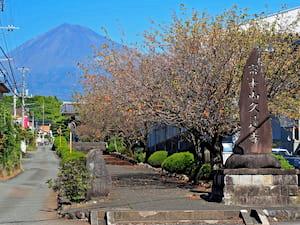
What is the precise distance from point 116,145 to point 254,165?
147 ft

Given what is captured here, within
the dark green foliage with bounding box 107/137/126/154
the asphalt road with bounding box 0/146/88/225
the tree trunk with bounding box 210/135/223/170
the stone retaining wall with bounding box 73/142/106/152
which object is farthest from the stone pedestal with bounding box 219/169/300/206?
the stone retaining wall with bounding box 73/142/106/152

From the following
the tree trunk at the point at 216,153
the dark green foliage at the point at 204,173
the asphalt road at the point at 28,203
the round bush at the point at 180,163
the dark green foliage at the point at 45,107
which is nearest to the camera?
the asphalt road at the point at 28,203

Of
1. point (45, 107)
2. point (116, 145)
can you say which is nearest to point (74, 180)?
point (116, 145)

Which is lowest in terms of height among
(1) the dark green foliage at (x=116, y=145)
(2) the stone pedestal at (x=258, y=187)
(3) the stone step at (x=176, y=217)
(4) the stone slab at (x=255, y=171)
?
(3) the stone step at (x=176, y=217)

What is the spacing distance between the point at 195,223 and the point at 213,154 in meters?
8.53

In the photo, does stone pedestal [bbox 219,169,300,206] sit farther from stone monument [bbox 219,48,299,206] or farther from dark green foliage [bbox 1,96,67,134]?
dark green foliage [bbox 1,96,67,134]

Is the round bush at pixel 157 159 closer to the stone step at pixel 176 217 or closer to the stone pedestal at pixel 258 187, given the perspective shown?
the stone pedestal at pixel 258 187

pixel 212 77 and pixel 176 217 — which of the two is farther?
pixel 212 77

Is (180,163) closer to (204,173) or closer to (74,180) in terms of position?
(204,173)

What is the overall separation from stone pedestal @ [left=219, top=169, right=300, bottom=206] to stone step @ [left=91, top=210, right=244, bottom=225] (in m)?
1.80

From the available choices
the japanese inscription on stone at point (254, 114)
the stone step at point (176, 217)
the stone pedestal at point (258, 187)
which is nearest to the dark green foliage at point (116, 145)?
the japanese inscription on stone at point (254, 114)

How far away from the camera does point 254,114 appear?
16.4 m

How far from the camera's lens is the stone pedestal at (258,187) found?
15.6m

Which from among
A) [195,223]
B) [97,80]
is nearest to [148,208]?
[195,223]
